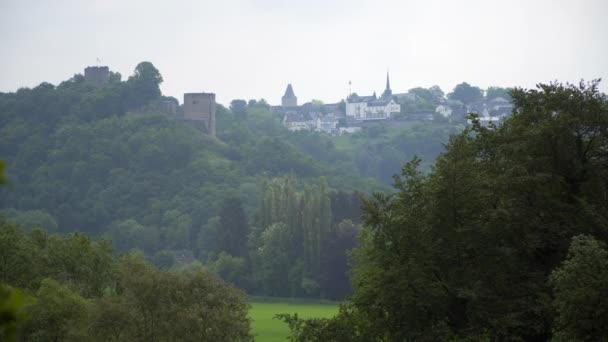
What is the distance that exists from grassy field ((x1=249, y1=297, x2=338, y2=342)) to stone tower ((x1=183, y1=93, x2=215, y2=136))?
8378cm

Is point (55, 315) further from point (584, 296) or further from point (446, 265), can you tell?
point (584, 296)

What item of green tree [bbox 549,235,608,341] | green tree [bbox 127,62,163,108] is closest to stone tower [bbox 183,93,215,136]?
green tree [bbox 127,62,163,108]

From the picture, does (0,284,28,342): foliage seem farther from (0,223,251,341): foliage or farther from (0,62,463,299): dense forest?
(0,62,463,299): dense forest

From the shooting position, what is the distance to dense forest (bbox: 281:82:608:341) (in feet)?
70.2

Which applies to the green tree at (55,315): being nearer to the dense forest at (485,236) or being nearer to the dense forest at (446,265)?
the dense forest at (446,265)

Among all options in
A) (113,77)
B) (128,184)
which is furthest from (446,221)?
(113,77)

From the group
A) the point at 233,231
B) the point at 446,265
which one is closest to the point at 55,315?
the point at 446,265

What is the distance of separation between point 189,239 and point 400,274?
106m

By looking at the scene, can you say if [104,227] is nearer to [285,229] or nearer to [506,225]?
[285,229]

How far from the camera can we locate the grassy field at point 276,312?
214ft

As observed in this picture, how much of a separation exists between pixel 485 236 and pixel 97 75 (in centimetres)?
17328

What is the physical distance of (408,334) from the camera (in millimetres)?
22000

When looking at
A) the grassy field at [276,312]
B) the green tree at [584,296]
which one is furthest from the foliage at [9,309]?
the grassy field at [276,312]

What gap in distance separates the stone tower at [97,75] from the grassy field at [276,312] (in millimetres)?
111278
